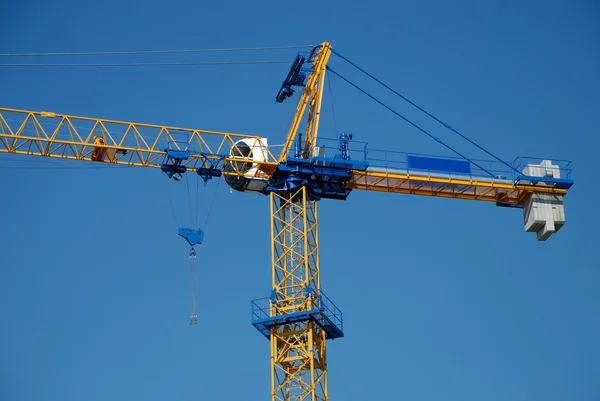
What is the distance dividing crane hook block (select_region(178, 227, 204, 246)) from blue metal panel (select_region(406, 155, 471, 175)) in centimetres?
1275

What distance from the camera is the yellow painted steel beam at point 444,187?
9431cm

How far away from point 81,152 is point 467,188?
75.0 ft

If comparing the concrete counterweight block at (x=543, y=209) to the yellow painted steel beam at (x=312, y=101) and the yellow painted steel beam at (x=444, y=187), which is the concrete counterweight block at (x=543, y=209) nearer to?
the yellow painted steel beam at (x=444, y=187)

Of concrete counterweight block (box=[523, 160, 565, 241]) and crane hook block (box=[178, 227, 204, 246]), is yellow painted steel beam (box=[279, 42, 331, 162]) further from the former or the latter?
concrete counterweight block (box=[523, 160, 565, 241])

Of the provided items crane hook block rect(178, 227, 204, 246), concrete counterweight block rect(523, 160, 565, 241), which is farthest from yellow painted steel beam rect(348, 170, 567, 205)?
crane hook block rect(178, 227, 204, 246)

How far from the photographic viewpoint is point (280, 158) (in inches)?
3639

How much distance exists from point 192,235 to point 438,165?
592 inches

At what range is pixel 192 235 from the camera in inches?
3654

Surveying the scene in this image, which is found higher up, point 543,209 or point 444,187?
point 444,187

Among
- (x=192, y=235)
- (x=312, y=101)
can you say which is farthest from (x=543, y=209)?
(x=192, y=235)

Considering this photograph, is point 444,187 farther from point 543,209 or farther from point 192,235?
point 192,235

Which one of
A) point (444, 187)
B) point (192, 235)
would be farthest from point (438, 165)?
point (192, 235)

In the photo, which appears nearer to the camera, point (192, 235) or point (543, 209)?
point (192, 235)

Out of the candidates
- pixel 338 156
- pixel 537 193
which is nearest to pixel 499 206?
pixel 537 193
